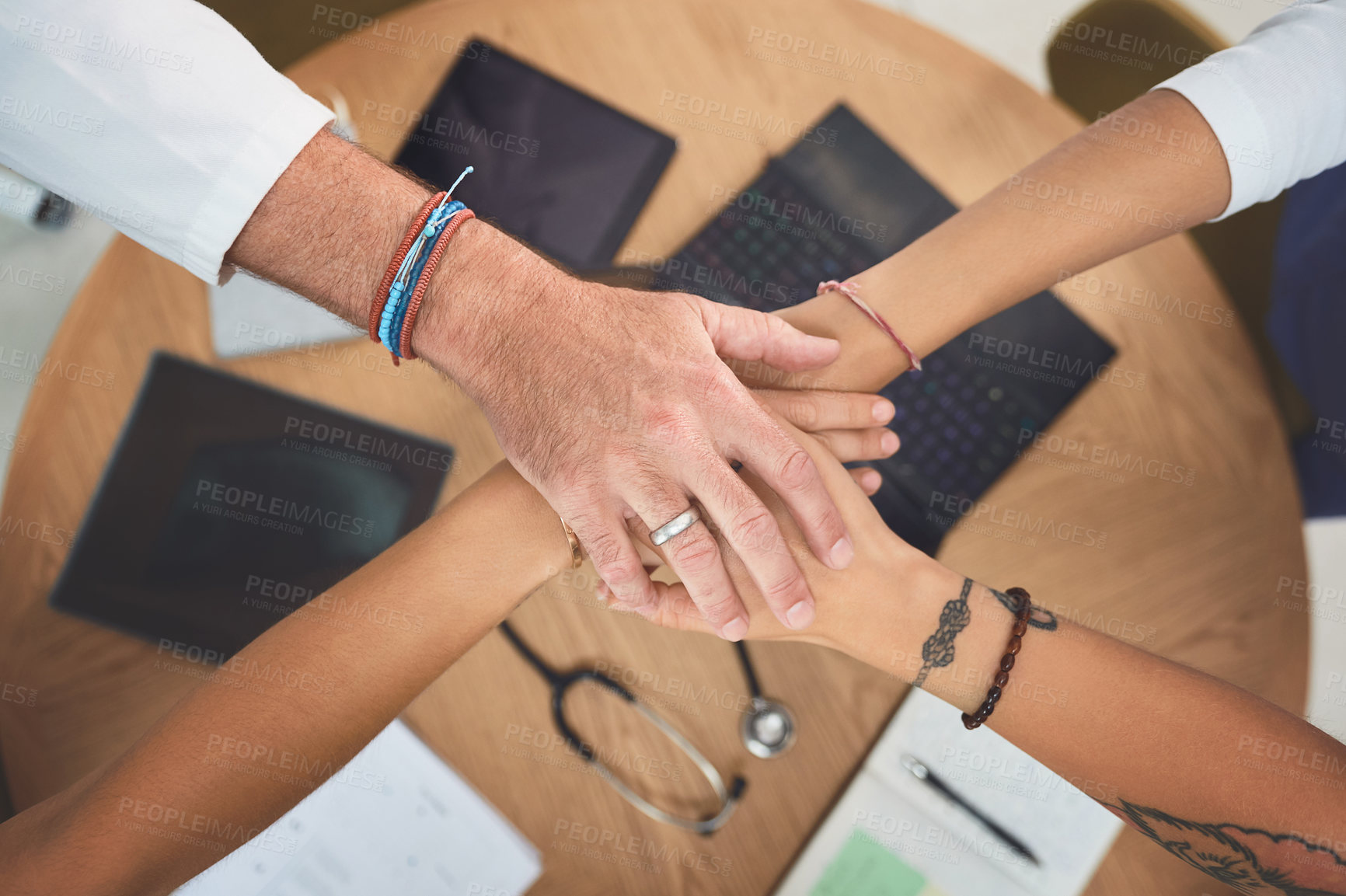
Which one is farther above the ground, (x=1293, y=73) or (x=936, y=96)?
(x=1293, y=73)

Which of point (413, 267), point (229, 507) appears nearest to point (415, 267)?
point (413, 267)

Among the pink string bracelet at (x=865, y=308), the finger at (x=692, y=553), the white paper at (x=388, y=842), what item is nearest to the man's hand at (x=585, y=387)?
the finger at (x=692, y=553)

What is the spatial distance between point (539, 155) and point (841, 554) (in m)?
0.64

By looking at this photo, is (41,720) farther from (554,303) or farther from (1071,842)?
(1071,842)

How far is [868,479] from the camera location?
2.90ft

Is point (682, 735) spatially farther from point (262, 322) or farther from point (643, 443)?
point (262, 322)

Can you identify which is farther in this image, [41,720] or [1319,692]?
[1319,692]

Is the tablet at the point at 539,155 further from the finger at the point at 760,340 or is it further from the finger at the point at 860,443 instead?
the finger at the point at 860,443

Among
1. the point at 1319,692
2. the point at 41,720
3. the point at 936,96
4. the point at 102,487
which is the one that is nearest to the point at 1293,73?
the point at 936,96

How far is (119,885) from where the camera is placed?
686mm

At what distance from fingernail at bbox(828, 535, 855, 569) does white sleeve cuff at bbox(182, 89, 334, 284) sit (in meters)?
0.70

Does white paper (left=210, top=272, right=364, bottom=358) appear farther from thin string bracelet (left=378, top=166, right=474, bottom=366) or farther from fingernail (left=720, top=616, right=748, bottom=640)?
fingernail (left=720, top=616, right=748, bottom=640)

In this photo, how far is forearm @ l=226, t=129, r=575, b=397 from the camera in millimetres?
747

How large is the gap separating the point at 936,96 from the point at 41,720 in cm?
137
